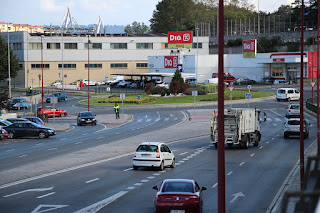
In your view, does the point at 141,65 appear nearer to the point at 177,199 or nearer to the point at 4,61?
Answer: the point at 4,61

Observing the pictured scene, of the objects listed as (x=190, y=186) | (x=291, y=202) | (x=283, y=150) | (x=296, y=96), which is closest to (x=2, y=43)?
(x=296, y=96)

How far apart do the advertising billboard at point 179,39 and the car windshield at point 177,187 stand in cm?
8805

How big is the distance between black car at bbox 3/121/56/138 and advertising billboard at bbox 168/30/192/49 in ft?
201

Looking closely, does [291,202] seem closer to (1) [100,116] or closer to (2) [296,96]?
(1) [100,116]

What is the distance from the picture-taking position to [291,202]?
831 centimetres

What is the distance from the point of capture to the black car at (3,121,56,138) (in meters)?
45.9

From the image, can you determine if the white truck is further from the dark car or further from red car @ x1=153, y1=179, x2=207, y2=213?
the dark car

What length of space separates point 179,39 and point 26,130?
6287 cm

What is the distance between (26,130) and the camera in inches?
1812

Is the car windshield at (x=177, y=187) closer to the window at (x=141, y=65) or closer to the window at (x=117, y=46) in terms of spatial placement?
the window at (x=117, y=46)

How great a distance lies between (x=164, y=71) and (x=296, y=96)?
40836 millimetres

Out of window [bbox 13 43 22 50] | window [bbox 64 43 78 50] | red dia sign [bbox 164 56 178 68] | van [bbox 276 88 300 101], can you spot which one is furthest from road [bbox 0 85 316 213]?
window [bbox 64 43 78 50]

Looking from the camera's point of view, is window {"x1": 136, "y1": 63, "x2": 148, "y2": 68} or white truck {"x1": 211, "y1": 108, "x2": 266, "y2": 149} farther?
window {"x1": 136, "y1": 63, "x2": 148, "y2": 68}

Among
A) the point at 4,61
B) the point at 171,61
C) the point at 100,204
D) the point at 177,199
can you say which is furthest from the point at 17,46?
the point at 177,199
